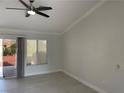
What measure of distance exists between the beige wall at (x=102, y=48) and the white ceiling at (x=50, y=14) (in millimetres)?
461

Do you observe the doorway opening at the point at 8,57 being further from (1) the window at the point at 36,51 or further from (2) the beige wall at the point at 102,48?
(2) the beige wall at the point at 102,48

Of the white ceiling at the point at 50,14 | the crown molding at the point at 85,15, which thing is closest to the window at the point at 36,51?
the white ceiling at the point at 50,14

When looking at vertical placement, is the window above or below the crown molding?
below

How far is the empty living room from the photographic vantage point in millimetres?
3469

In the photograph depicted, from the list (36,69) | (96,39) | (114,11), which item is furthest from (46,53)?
(114,11)

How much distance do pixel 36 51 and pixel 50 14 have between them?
2352mm

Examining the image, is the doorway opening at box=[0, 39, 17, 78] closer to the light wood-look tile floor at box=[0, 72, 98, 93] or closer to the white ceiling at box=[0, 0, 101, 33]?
the white ceiling at box=[0, 0, 101, 33]

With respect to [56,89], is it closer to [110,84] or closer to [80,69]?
[80,69]

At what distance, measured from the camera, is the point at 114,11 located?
3.49 metres

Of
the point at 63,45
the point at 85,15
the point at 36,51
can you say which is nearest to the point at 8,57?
the point at 36,51

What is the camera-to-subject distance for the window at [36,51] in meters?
5.81

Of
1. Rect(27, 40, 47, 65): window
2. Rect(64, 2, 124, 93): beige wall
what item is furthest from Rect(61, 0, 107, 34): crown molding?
Rect(27, 40, 47, 65): window

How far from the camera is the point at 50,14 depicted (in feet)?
14.4

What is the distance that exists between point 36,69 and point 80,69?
7.44 feet
